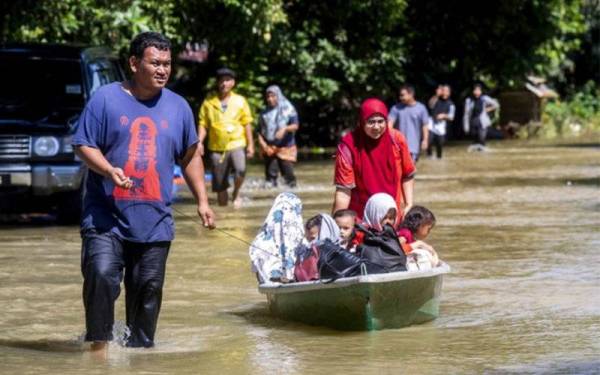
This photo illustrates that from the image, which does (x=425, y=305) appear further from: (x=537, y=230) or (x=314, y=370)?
(x=537, y=230)

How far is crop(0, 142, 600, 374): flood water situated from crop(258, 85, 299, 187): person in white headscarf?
3.00m

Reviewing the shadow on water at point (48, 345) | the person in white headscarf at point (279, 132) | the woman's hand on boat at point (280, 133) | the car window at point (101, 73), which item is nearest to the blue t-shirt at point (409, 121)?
the person in white headscarf at point (279, 132)

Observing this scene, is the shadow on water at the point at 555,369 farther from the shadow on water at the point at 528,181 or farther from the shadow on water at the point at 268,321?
the shadow on water at the point at 528,181

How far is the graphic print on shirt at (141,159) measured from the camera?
29.2 feet

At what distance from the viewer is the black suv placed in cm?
1709

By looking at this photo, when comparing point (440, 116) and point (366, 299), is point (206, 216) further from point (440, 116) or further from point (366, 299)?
point (440, 116)

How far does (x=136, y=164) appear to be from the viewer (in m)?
8.92

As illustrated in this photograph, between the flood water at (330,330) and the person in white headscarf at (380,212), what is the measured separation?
2.47ft

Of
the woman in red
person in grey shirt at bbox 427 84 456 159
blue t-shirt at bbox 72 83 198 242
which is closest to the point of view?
blue t-shirt at bbox 72 83 198 242

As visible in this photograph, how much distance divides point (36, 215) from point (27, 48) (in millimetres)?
2742

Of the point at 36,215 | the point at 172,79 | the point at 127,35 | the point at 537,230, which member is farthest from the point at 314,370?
the point at 172,79

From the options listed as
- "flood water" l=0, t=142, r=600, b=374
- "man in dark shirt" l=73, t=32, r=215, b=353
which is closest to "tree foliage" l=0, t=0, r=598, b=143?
"flood water" l=0, t=142, r=600, b=374

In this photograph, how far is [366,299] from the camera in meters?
9.96

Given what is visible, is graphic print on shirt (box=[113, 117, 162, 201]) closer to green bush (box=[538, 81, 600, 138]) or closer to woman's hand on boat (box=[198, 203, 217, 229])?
woman's hand on boat (box=[198, 203, 217, 229])
